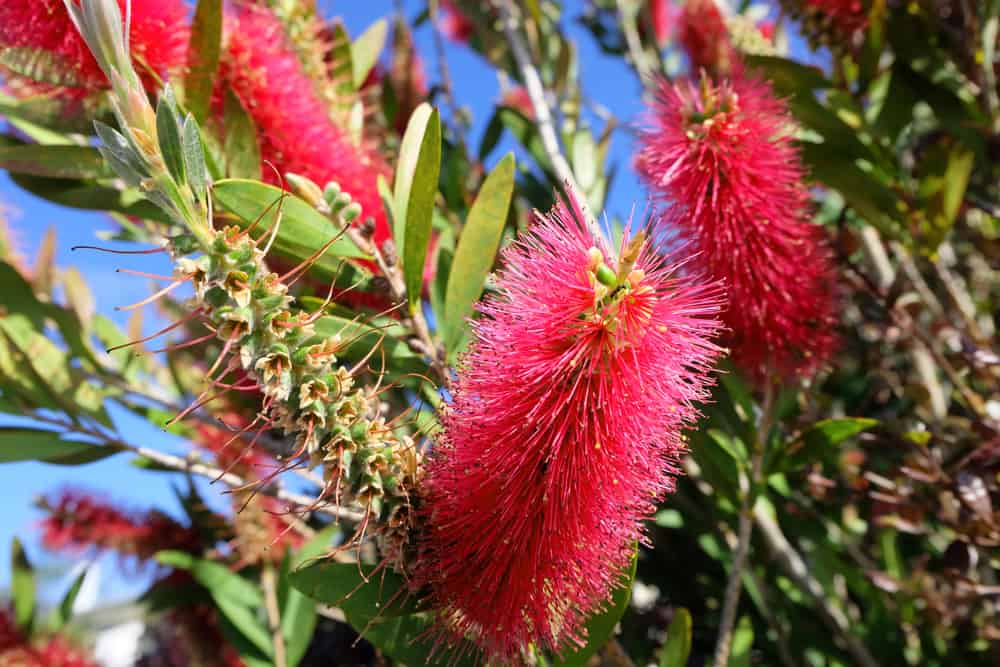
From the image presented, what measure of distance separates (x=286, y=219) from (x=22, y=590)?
157 centimetres

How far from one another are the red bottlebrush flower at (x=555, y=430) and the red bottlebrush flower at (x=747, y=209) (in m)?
0.31

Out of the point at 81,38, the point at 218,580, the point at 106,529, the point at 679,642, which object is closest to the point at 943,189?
the point at 679,642

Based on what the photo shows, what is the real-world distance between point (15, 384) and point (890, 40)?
6.08ft

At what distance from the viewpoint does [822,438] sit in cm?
122

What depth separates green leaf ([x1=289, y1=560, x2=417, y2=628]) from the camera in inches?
35.7

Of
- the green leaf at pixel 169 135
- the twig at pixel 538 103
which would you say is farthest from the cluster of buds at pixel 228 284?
the twig at pixel 538 103

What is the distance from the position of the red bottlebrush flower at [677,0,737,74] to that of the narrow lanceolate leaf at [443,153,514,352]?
151 centimetres

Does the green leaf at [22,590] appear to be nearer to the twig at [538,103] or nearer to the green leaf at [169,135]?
the twig at [538,103]

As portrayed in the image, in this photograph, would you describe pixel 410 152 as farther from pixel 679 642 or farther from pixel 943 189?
pixel 943 189

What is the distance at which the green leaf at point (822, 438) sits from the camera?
3.91ft

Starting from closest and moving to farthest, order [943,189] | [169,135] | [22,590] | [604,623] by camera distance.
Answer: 1. [169,135]
2. [604,623]
3. [943,189]
4. [22,590]

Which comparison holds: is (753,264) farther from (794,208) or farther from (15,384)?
(15,384)

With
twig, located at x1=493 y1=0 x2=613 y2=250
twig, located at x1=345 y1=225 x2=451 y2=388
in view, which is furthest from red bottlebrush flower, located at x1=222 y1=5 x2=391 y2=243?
twig, located at x1=493 y1=0 x2=613 y2=250

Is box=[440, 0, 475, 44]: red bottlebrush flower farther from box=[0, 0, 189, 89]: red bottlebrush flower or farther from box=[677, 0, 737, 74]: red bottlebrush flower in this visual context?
box=[0, 0, 189, 89]: red bottlebrush flower
